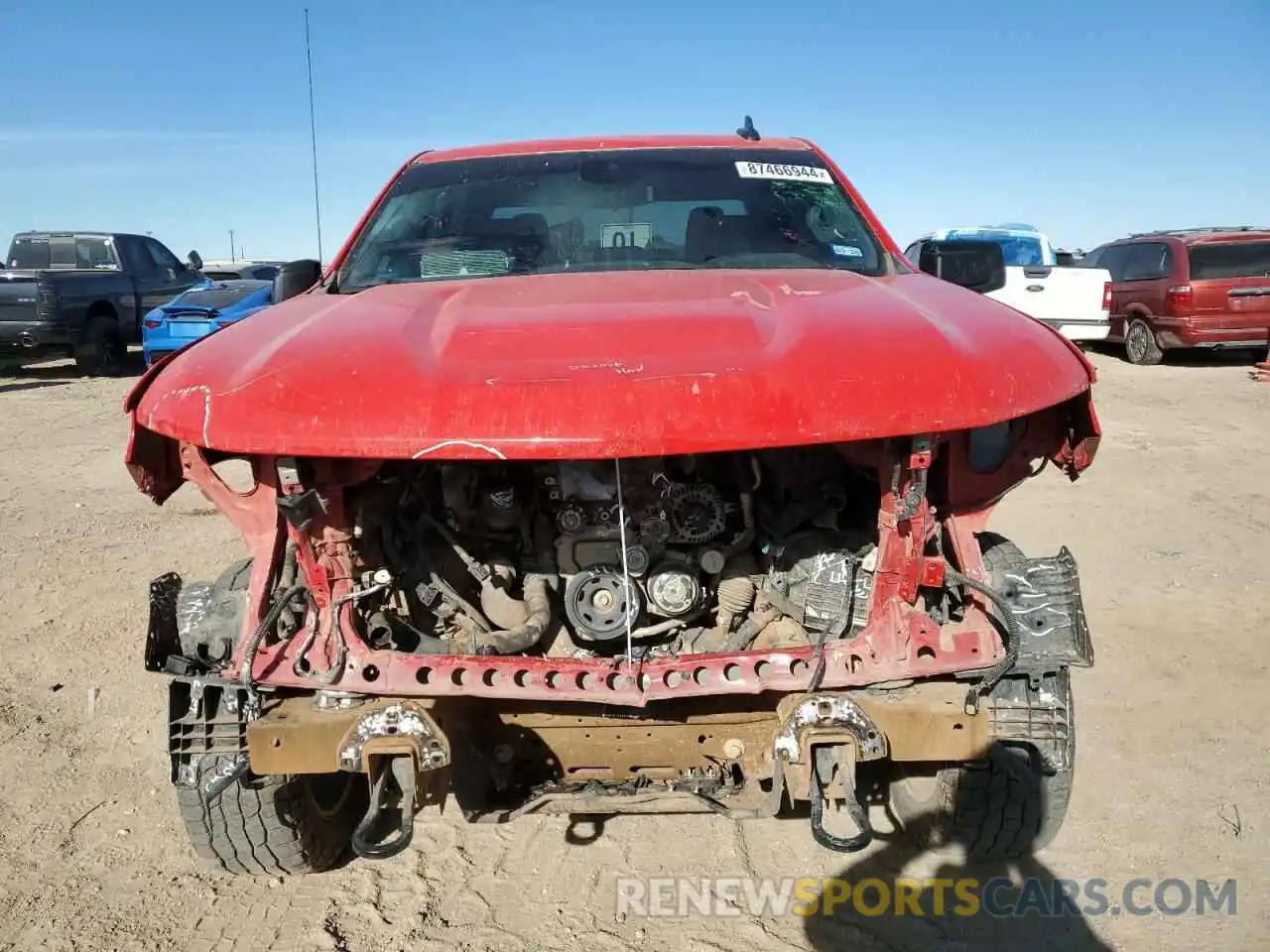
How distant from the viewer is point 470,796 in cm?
228

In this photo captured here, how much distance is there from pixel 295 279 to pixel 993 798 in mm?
2733

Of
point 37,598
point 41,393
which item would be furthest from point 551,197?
point 41,393

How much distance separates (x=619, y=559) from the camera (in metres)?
2.41

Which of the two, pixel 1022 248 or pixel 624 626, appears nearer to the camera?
pixel 624 626

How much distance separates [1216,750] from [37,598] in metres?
5.14

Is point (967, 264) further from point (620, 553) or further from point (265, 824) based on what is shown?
point (265, 824)

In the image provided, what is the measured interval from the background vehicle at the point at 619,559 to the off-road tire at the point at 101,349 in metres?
11.3

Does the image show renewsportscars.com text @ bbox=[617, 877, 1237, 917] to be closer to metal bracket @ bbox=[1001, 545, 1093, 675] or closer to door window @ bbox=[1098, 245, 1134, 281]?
metal bracket @ bbox=[1001, 545, 1093, 675]

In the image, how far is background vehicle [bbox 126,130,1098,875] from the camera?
176 cm

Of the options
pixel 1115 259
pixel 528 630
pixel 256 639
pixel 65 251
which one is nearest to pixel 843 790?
pixel 528 630

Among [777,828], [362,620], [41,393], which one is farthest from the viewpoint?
[41,393]

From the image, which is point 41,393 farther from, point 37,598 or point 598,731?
point 598,731

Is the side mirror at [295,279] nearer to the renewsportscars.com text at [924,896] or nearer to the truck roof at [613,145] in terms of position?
the truck roof at [613,145]

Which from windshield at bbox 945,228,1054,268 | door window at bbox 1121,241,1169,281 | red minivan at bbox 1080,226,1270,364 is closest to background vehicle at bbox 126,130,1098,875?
red minivan at bbox 1080,226,1270,364
